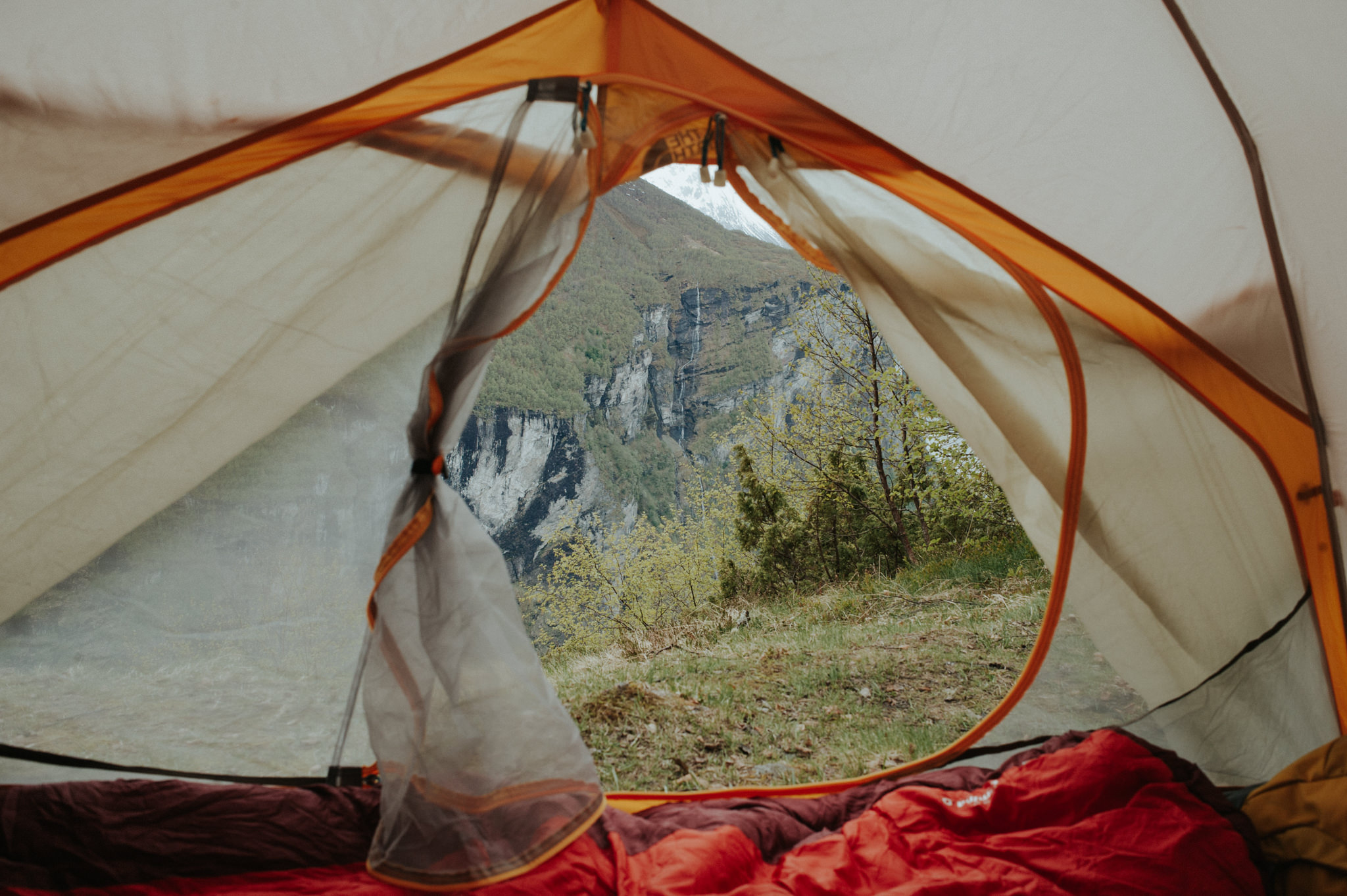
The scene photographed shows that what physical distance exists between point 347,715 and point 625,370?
4047 centimetres

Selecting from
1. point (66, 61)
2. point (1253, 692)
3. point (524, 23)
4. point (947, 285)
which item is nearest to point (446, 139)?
point (524, 23)

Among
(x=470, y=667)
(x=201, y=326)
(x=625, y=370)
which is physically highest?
(x=625, y=370)

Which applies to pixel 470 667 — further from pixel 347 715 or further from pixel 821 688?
pixel 821 688

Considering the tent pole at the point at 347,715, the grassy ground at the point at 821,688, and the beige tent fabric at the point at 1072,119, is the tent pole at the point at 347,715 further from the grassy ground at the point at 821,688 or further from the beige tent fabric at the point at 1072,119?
the beige tent fabric at the point at 1072,119

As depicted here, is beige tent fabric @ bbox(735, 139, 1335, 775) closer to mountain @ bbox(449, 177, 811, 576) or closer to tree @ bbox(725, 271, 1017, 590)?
tree @ bbox(725, 271, 1017, 590)

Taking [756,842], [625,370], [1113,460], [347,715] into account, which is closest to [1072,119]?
[1113,460]

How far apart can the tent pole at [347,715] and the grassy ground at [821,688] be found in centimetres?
91

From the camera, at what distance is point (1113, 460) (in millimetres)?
1537

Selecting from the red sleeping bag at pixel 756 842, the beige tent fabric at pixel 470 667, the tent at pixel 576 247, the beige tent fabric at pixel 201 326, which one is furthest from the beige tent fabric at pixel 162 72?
the red sleeping bag at pixel 756 842

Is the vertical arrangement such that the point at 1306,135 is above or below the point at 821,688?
above

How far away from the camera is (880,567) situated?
18.6 feet

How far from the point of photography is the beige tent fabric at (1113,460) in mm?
1497

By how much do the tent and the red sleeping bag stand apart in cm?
16

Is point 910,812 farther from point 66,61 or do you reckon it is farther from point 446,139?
point 66,61
